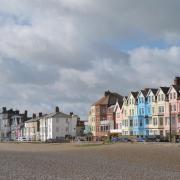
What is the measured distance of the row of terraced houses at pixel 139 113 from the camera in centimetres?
8806

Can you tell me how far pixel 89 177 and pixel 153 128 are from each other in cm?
6912

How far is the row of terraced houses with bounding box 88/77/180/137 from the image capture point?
289 feet

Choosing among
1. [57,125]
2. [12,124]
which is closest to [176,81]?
[57,125]

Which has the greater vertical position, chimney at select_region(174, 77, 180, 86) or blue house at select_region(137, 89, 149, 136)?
chimney at select_region(174, 77, 180, 86)

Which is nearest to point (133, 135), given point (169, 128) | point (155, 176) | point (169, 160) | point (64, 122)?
point (169, 128)

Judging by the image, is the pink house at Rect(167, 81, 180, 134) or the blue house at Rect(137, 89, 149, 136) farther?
the blue house at Rect(137, 89, 149, 136)

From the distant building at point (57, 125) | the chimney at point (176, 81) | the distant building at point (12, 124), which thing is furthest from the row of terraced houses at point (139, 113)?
the distant building at point (12, 124)

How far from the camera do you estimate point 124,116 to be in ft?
345

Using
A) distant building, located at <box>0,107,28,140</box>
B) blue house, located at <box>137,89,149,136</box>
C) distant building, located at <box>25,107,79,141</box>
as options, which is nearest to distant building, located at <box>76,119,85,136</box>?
distant building, located at <box>25,107,79,141</box>

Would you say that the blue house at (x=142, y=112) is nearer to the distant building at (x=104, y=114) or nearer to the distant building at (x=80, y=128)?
the distant building at (x=104, y=114)

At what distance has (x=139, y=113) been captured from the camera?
98.9m

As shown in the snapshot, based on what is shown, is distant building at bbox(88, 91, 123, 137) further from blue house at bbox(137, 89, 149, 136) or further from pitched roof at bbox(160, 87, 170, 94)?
pitched roof at bbox(160, 87, 170, 94)

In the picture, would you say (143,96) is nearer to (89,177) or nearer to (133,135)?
(133,135)

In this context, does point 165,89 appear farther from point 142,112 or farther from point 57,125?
point 57,125
